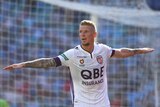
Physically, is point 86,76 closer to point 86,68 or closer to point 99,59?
point 86,68

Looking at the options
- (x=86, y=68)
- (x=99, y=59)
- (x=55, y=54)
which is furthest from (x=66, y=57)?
(x=55, y=54)

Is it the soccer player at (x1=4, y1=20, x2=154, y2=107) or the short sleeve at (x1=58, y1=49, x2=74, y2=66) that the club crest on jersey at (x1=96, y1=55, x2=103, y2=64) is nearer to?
the soccer player at (x1=4, y1=20, x2=154, y2=107)

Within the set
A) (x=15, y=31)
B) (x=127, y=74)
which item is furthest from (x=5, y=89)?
(x=127, y=74)

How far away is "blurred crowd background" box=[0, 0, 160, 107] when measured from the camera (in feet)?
37.0

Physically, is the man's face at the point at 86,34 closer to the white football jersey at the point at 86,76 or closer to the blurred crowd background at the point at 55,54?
the white football jersey at the point at 86,76

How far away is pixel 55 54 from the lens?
455 inches

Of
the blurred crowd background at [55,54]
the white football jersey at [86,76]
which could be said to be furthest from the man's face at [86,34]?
the blurred crowd background at [55,54]

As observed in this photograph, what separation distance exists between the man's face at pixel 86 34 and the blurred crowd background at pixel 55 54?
5.05 metres

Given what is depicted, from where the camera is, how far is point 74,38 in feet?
38.5

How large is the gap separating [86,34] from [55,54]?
18.0 ft

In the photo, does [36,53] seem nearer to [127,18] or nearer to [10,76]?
[10,76]

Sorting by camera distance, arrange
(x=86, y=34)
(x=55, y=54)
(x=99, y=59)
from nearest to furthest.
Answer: (x=86, y=34) → (x=99, y=59) → (x=55, y=54)

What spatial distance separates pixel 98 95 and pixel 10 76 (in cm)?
556

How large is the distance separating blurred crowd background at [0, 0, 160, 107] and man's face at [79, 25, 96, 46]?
5.05m
